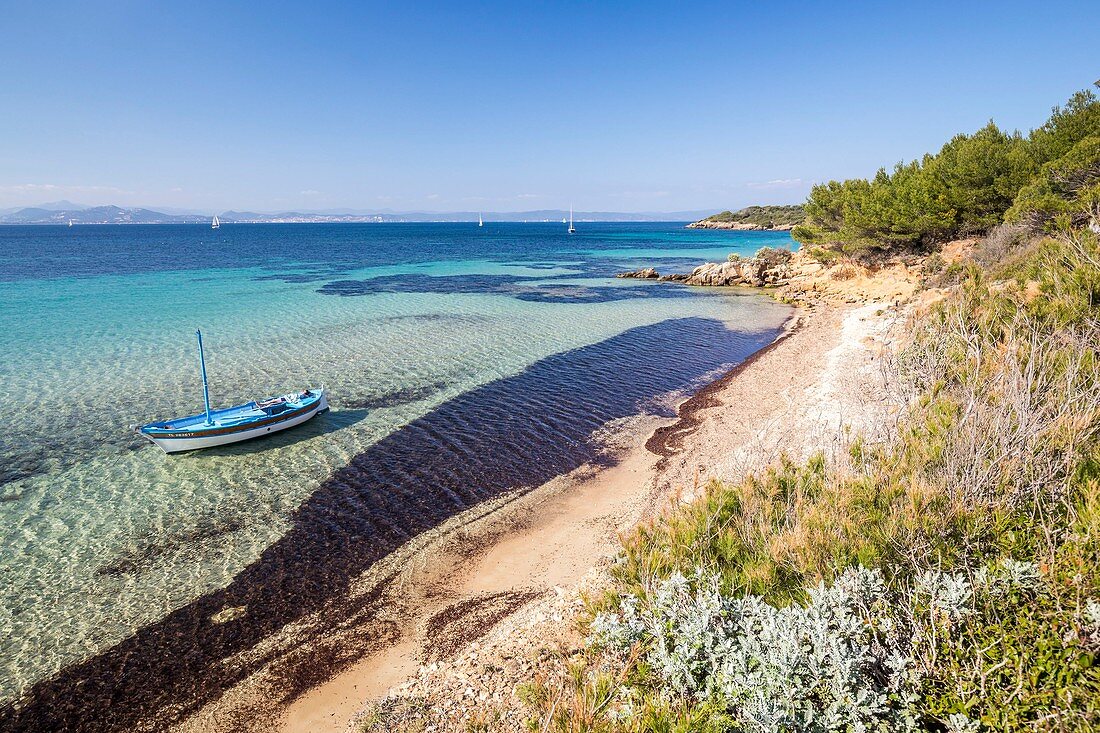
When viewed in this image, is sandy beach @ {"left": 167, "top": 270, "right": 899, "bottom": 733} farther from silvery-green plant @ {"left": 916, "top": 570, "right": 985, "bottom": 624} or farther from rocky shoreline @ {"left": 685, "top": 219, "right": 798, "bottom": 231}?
rocky shoreline @ {"left": 685, "top": 219, "right": 798, "bottom": 231}

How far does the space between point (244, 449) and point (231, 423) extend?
32.3 inches

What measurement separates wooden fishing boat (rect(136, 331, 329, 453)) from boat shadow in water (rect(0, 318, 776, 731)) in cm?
282

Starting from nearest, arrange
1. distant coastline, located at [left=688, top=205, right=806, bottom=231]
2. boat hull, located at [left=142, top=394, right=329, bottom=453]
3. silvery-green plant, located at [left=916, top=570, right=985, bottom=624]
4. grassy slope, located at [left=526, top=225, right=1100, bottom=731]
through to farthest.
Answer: grassy slope, located at [left=526, top=225, right=1100, bottom=731] < silvery-green plant, located at [left=916, top=570, right=985, bottom=624] < boat hull, located at [left=142, top=394, right=329, bottom=453] < distant coastline, located at [left=688, top=205, right=806, bottom=231]

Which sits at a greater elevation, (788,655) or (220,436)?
(788,655)

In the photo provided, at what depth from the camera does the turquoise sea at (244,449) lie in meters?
8.39

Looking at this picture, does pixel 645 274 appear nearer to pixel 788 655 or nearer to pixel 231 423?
pixel 231 423

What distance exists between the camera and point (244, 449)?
14.7 m

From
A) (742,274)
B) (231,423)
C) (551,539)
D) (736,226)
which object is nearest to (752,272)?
(742,274)

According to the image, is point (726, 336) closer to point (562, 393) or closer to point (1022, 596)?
point (562, 393)

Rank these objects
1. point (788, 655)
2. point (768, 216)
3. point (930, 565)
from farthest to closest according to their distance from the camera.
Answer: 1. point (768, 216)
2. point (930, 565)
3. point (788, 655)

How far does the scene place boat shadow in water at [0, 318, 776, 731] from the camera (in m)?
7.42

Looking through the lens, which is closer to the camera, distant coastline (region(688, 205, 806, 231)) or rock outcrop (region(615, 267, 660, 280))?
rock outcrop (region(615, 267, 660, 280))

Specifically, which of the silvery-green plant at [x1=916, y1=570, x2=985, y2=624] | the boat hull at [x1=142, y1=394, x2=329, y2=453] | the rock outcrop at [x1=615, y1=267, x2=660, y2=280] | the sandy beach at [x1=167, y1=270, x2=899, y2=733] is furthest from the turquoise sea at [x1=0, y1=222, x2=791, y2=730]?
the rock outcrop at [x1=615, y1=267, x2=660, y2=280]

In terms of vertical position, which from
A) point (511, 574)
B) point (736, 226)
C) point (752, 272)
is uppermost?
point (736, 226)
